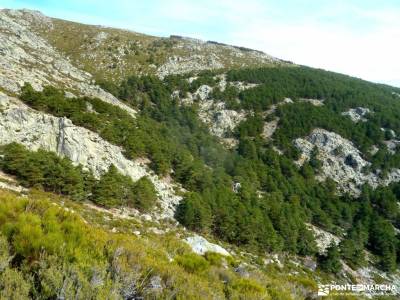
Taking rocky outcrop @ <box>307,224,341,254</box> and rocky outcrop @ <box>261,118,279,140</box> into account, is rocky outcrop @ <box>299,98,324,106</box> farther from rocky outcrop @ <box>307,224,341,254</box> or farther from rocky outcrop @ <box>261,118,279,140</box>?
rocky outcrop @ <box>307,224,341,254</box>

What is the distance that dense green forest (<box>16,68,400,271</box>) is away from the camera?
50656 millimetres

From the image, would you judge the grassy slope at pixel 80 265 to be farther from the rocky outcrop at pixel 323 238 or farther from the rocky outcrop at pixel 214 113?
the rocky outcrop at pixel 214 113

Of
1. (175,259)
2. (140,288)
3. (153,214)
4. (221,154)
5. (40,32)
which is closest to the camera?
(140,288)

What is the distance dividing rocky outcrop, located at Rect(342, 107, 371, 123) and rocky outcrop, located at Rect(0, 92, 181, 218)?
266ft

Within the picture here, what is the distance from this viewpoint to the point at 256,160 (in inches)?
3221

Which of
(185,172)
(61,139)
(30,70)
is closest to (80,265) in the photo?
(61,139)

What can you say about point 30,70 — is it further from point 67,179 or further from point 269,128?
point 269,128

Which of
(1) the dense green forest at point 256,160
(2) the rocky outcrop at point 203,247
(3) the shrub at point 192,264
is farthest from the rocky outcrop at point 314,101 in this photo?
(3) the shrub at point 192,264

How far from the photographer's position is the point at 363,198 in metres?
82.1

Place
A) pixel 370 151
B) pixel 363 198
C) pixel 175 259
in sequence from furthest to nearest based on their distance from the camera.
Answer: pixel 370 151 → pixel 363 198 → pixel 175 259

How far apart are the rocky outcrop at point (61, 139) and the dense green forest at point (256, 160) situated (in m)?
3.59

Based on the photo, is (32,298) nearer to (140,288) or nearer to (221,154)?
(140,288)

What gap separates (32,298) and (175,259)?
3.80 m

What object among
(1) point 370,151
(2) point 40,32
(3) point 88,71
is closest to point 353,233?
(1) point 370,151
